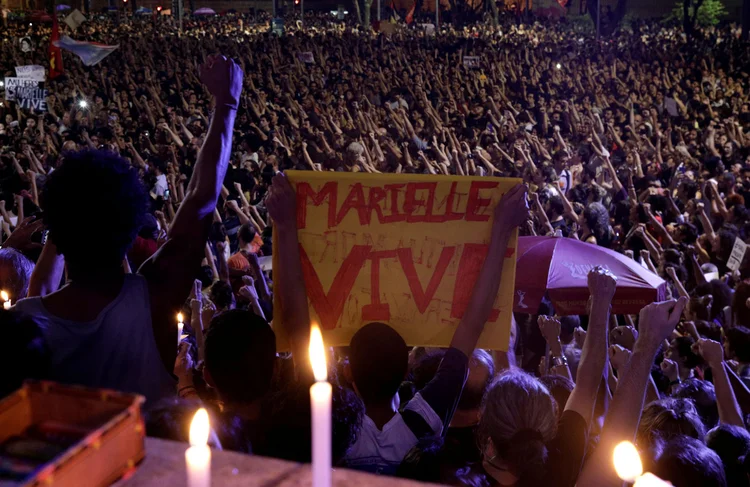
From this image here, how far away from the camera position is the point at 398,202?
2.64 metres

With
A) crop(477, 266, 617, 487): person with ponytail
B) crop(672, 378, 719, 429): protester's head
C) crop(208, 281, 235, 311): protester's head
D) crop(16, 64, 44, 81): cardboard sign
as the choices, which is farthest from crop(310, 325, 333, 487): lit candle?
crop(16, 64, 44, 81): cardboard sign

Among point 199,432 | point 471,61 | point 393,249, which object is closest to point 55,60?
point 471,61

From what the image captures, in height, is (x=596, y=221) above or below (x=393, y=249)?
below

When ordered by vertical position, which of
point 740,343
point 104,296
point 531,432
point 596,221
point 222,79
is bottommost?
point 740,343

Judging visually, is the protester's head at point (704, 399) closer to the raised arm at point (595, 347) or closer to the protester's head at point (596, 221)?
the raised arm at point (595, 347)

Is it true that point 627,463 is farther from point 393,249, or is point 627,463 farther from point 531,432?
point 393,249

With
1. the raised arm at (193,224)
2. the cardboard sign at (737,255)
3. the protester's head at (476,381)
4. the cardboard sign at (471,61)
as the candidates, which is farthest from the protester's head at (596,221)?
the cardboard sign at (471,61)

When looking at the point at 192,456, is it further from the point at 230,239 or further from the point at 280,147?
the point at 280,147

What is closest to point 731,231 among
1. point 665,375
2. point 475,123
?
point 665,375

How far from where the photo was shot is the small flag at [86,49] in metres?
13.1

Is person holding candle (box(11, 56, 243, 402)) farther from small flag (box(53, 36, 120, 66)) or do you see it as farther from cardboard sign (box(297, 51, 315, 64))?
cardboard sign (box(297, 51, 315, 64))

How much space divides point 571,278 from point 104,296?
116 inches

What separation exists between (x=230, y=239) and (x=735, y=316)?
4.11 meters

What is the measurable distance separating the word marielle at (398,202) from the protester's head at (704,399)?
1429 mm
